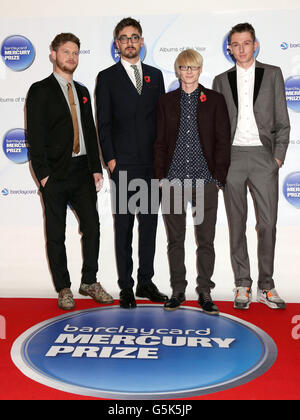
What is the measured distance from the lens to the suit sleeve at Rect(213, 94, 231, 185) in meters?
2.89

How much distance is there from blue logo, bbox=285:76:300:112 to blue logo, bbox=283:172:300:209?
534mm

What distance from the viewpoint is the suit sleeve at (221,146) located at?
9.48ft

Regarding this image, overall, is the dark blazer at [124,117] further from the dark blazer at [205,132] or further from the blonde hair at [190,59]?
the blonde hair at [190,59]

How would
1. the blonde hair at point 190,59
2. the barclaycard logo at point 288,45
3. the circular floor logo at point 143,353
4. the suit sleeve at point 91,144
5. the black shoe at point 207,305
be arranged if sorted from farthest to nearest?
the barclaycard logo at point 288,45
the suit sleeve at point 91,144
the black shoe at point 207,305
the blonde hair at point 190,59
the circular floor logo at point 143,353

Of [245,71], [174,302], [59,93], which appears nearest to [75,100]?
[59,93]

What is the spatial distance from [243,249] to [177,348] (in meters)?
0.99

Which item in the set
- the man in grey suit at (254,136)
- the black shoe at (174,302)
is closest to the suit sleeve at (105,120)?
the man in grey suit at (254,136)

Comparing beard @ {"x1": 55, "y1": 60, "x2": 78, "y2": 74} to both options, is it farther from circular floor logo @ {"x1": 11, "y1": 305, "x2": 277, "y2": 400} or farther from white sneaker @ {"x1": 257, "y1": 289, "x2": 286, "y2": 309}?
white sneaker @ {"x1": 257, "y1": 289, "x2": 286, "y2": 309}

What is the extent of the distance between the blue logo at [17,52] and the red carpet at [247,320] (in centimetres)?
194

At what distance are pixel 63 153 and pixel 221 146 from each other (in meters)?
1.11

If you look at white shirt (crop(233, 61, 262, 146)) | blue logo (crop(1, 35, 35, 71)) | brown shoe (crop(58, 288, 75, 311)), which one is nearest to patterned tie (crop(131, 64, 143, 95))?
white shirt (crop(233, 61, 262, 146))

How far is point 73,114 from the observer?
318 cm

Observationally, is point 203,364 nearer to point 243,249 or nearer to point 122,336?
point 122,336
